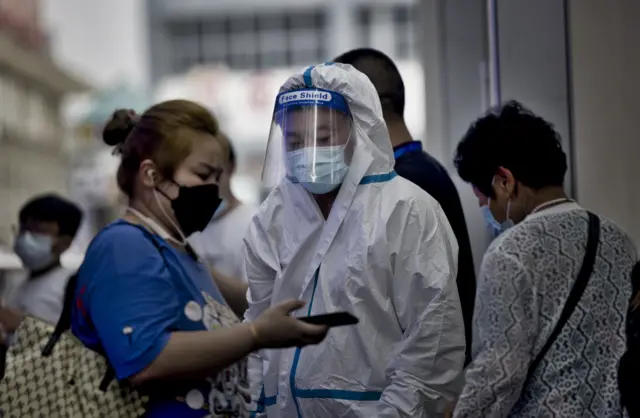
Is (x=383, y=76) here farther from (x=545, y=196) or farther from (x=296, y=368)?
(x=296, y=368)

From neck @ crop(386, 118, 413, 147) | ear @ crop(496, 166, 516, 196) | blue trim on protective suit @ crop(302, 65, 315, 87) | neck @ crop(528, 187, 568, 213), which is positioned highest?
blue trim on protective suit @ crop(302, 65, 315, 87)

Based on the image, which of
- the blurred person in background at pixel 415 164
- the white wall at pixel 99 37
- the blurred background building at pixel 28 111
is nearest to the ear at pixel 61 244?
the blurred person in background at pixel 415 164

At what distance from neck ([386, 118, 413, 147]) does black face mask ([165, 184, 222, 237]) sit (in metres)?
0.83

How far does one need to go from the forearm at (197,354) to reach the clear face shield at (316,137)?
608 mm

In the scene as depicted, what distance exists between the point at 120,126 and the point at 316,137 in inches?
27.1

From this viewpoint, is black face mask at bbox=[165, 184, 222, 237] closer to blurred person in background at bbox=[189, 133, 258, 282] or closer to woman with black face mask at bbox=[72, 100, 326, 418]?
woman with black face mask at bbox=[72, 100, 326, 418]

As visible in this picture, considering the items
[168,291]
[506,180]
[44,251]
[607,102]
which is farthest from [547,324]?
[44,251]

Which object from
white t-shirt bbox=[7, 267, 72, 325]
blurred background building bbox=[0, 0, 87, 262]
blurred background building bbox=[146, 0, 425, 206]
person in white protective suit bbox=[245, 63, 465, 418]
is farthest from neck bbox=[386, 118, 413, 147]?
blurred background building bbox=[146, 0, 425, 206]

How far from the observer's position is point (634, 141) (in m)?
5.15

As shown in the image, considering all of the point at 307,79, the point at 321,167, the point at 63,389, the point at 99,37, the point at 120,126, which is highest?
the point at 99,37

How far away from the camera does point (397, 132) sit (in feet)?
14.1

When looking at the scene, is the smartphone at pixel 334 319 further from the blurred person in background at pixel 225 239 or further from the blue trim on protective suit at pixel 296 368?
the blurred person in background at pixel 225 239

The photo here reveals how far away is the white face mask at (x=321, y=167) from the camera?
11.6 feet

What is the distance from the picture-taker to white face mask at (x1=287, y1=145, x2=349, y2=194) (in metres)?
3.54
